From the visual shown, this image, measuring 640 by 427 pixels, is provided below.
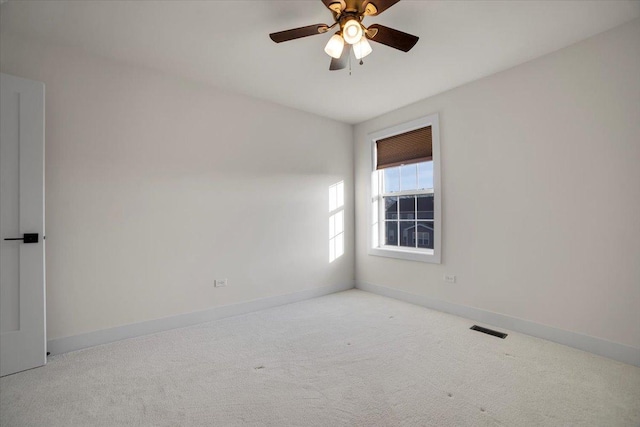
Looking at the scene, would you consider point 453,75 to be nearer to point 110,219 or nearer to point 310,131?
point 310,131

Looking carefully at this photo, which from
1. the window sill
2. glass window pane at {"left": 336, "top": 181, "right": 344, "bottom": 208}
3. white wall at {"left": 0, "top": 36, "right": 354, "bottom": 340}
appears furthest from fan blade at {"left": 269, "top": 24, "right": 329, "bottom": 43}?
the window sill

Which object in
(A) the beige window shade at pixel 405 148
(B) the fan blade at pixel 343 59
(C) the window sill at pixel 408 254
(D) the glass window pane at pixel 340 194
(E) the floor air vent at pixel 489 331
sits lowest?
(E) the floor air vent at pixel 489 331

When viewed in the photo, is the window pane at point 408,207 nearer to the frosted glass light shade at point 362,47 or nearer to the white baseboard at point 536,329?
the white baseboard at point 536,329

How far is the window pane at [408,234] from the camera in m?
4.12

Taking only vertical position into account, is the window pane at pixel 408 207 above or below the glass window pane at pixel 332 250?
above

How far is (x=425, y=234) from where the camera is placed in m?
3.97

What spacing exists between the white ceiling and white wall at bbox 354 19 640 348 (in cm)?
26

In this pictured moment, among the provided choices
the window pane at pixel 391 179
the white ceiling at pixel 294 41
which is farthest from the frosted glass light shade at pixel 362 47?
the window pane at pixel 391 179

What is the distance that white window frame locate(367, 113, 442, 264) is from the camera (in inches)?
143

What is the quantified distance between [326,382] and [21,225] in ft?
8.71

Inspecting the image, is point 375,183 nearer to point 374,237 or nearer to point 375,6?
point 374,237

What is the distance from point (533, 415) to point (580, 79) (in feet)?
9.00

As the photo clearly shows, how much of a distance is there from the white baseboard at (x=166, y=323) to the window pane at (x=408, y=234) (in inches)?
56.6

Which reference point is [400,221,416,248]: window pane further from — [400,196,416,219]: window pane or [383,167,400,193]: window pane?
[383,167,400,193]: window pane
